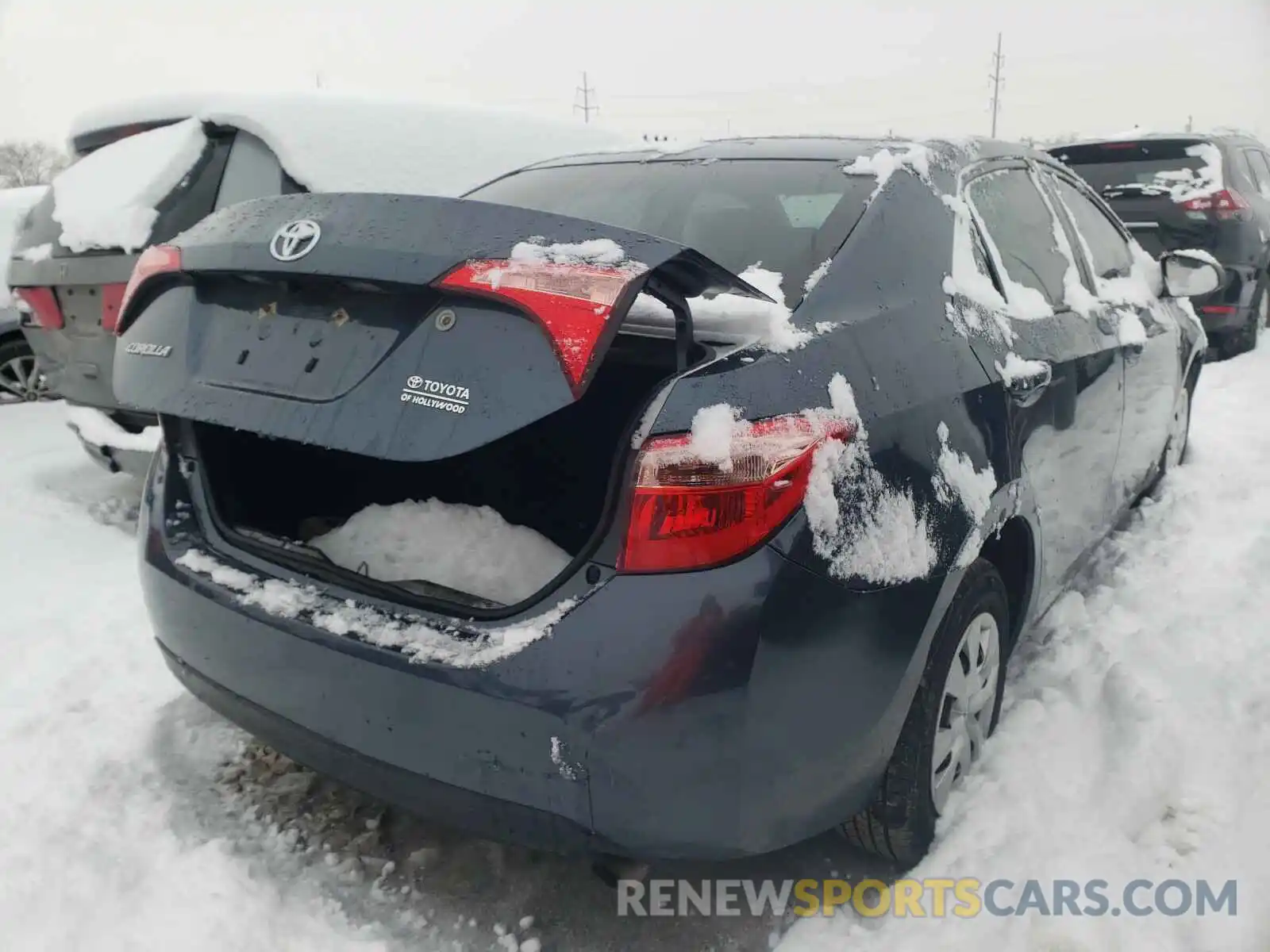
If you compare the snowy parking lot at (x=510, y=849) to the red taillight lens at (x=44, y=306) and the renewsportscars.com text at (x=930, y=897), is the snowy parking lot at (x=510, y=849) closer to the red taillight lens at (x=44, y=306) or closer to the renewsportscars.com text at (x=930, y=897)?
the renewsportscars.com text at (x=930, y=897)

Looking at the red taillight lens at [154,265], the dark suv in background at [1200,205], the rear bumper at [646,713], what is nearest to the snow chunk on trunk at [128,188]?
the red taillight lens at [154,265]

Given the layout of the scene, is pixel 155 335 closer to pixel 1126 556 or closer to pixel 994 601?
pixel 994 601

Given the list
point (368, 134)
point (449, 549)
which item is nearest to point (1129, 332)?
point (449, 549)

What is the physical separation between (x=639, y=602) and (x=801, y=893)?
0.98 metres

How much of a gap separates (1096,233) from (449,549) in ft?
8.76

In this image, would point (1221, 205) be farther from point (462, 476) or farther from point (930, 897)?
point (462, 476)

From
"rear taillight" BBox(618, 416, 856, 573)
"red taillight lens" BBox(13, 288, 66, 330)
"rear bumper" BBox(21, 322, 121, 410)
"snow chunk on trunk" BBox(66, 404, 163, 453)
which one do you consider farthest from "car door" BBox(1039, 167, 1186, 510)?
"red taillight lens" BBox(13, 288, 66, 330)

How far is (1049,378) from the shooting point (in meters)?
2.36

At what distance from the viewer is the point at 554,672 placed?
149 cm

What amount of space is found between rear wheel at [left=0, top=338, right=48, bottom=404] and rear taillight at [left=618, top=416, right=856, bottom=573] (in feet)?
18.2

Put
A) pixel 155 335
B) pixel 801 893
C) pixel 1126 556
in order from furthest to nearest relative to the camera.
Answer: pixel 1126 556 → pixel 801 893 → pixel 155 335

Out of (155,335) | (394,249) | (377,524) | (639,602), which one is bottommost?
(377,524)

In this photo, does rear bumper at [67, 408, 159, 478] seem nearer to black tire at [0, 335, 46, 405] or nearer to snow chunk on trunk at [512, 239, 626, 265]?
black tire at [0, 335, 46, 405]

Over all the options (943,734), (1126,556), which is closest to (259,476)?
(943,734)
